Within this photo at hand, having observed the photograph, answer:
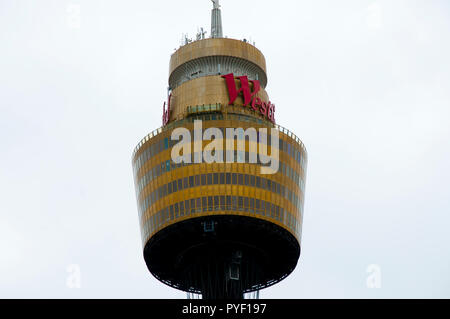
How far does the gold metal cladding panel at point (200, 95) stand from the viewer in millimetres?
193375

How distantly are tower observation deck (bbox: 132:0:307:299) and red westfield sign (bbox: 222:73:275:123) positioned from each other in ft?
0.53

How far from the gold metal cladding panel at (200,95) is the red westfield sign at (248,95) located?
676 mm

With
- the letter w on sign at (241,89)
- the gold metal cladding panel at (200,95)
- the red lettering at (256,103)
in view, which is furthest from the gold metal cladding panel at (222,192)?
the letter w on sign at (241,89)

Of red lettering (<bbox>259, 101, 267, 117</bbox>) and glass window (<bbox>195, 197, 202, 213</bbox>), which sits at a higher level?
red lettering (<bbox>259, 101, 267, 117</bbox>)

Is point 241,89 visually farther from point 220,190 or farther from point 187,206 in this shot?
point 187,206

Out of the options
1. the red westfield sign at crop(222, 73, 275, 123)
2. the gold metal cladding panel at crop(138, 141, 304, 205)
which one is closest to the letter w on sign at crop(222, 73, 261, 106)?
the red westfield sign at crop(222, 73, 275, 123)

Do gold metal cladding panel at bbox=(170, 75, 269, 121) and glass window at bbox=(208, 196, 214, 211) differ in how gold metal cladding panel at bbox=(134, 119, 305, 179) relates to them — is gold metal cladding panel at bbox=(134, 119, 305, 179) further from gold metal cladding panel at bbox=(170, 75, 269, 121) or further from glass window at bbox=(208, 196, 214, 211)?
glass window at bbox=(208, 196, 214, 211)

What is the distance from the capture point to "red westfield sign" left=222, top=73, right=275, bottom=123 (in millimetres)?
193750

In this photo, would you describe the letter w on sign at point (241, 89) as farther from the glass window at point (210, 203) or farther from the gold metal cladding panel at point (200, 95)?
the glass window at point (210, 203)

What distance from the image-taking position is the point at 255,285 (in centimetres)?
19588
